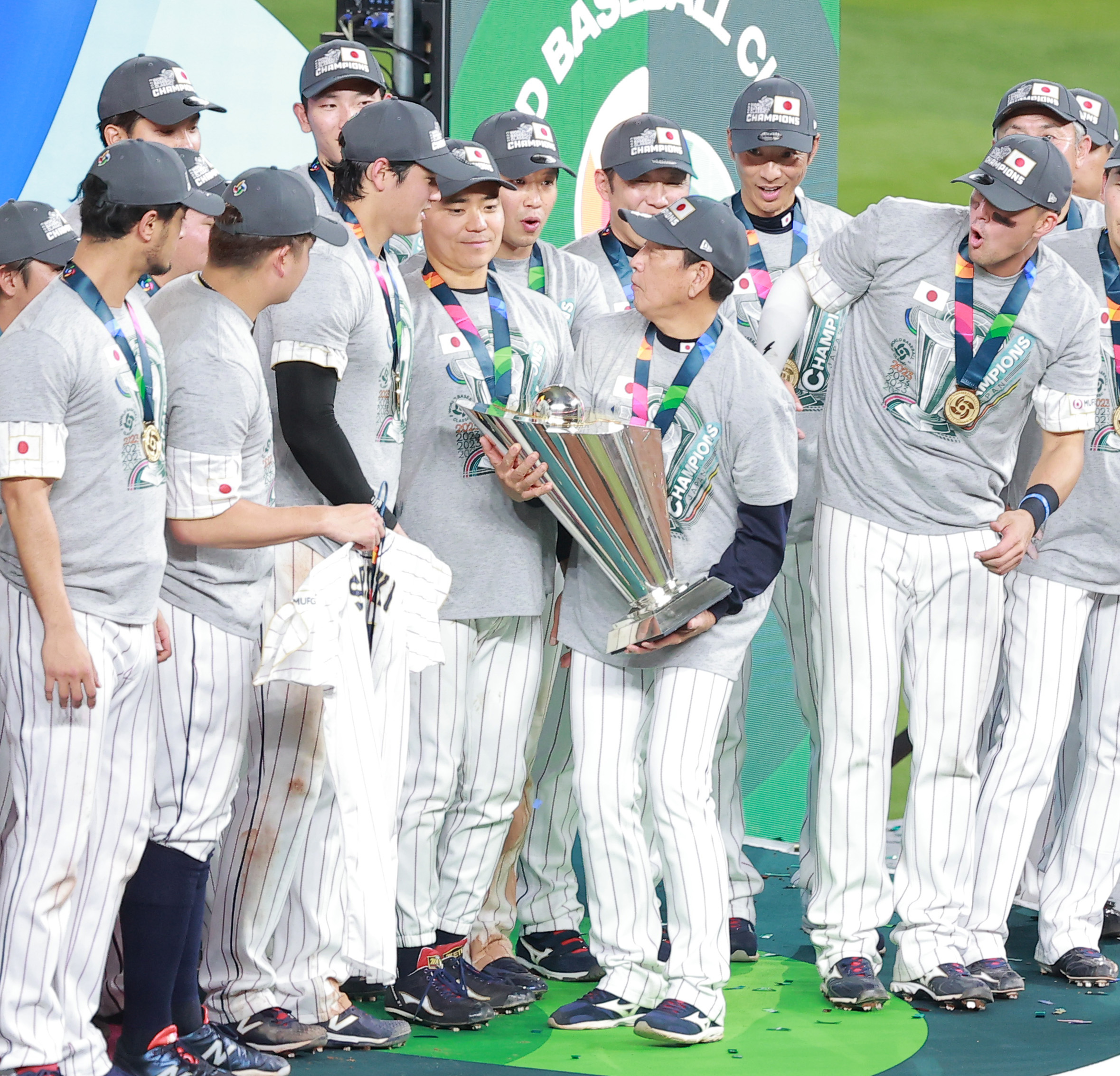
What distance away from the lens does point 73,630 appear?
280 centimetres

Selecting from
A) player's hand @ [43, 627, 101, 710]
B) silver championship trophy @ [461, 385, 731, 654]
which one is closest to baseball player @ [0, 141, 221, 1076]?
player's hand @ [43, 627, 101, 710]

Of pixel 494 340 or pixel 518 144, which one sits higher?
pixel 518 144

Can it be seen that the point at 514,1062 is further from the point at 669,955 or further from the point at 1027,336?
the point at 1027,336

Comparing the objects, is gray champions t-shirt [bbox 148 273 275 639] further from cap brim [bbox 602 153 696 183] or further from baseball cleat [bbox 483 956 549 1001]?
cap brim [bbox 602 153 696 183]

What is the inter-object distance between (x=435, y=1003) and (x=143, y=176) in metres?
A: 1.87

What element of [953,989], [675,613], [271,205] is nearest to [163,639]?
[271,205]

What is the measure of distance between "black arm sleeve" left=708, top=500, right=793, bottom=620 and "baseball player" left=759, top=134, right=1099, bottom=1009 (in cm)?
38

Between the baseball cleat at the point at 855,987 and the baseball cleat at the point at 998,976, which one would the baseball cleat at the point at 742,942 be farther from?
the baseball cleat at the point at 998,976

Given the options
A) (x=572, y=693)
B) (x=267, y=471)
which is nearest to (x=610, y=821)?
(x=572, y=693)

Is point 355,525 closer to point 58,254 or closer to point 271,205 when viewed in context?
point 271,205

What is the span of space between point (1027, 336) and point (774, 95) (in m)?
1.01

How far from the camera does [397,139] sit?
11.3 feet

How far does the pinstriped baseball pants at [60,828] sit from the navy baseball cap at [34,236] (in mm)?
924

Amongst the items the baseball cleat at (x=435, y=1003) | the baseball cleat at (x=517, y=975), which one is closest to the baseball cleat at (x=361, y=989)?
the baseball cleat at (x=435, y=1003)
